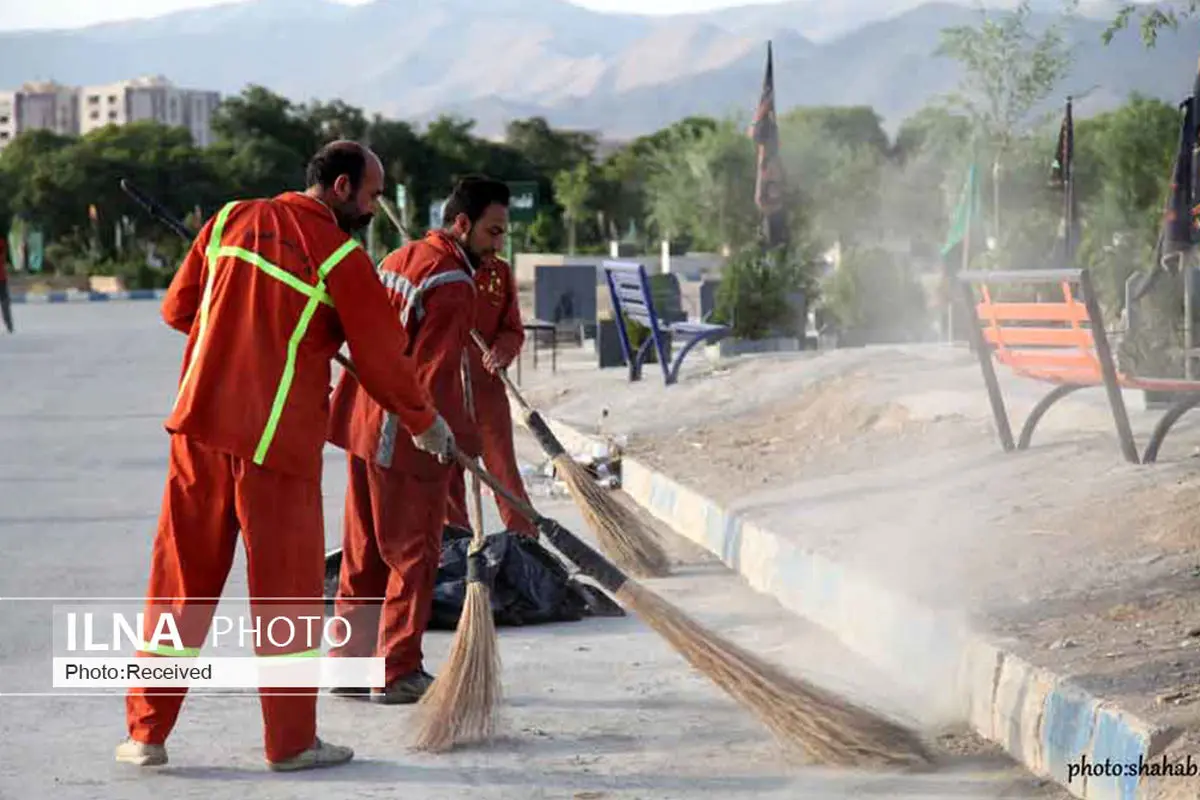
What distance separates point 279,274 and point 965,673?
2380 millimetres

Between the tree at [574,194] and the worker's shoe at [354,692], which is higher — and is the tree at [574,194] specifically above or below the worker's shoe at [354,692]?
above

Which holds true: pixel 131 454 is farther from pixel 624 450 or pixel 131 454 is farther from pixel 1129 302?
pixel 1129 302

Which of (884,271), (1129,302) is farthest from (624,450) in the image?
(884,271)

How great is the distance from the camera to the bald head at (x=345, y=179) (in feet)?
Result: 22.4

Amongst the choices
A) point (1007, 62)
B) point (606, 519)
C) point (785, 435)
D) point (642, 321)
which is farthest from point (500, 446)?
point (1007, 62)

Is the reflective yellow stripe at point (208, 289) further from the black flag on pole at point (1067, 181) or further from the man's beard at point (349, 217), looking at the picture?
the black flag on pole at point (1067, 181)

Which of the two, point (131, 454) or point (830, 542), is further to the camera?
point (131, 454)

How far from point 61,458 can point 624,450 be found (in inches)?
156

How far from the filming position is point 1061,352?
10.8 meters

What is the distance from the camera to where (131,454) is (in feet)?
54.7

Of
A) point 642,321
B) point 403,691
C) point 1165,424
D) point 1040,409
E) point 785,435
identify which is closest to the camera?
point 403,691

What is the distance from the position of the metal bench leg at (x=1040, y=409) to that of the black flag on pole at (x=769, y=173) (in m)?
15.3

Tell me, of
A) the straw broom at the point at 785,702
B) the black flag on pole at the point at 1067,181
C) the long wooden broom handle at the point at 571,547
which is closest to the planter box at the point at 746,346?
the black flag on pole at the point at 1067,181

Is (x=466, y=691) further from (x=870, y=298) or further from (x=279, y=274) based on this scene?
(x=870, y=298)
